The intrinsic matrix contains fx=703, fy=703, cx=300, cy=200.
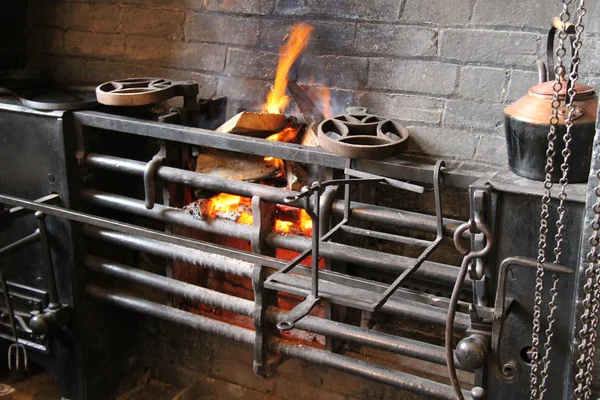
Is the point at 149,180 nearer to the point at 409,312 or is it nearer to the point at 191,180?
the point at 191,180

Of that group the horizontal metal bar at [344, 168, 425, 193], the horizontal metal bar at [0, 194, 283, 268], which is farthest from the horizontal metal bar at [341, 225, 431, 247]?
the horizontal metal bar at [0, 194, 283, 268]

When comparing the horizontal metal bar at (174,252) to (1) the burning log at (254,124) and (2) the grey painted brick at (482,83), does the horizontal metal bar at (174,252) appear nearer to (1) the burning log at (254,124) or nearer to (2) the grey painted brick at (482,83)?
(1) the burning log at (254,124)

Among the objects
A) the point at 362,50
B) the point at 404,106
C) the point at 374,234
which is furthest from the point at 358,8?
the point at 374,234

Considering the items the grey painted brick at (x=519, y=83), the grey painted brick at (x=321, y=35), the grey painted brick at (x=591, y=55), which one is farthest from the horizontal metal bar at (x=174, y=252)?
the grey painted brick at (x=591, y=55)

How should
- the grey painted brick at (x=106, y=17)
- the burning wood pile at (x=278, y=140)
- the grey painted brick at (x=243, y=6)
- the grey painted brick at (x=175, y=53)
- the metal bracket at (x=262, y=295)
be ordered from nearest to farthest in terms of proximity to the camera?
the metal bracket at (x=262, y=295)
the burning wood pile at (x=278, y=140)
the grey painted brick at (x=243, y=6)
the grey painted brick at (x=175, y=53)
the grey painted brick at (x=106, y=17)

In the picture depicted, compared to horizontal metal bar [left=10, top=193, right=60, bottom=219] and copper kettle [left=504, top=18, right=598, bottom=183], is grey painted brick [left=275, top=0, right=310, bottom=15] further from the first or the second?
horizontal metal bar [left=10, top=193, right=60, bottom=219]

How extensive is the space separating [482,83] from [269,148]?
0.67m

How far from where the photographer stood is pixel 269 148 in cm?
215

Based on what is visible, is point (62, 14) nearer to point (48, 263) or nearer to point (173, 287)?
point (48, 263)

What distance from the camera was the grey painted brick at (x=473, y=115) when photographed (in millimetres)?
2121

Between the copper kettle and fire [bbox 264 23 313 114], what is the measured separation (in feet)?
2.94

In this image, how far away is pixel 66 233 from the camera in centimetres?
258

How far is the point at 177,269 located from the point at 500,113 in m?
1.28

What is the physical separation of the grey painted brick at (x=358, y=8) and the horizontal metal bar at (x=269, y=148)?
0.49m
